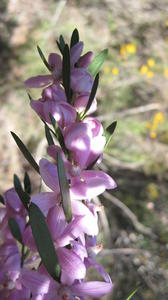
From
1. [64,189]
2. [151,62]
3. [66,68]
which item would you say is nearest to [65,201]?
[64,189]

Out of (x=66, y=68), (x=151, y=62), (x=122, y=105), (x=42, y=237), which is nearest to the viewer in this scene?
(x=42, y=237)

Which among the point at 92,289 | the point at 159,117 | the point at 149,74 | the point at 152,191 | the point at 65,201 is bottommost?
the point at 152,191

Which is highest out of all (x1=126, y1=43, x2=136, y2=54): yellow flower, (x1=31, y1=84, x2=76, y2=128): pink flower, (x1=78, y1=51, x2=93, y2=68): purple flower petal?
(x1=78, y1=51, x2=93, y2=68): purple flower petal

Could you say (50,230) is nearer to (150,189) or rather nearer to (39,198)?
(39,198)

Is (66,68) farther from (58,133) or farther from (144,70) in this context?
(144,70)

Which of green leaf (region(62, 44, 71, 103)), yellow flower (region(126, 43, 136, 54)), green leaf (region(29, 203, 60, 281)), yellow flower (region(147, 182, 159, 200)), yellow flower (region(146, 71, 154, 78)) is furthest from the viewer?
yellow flower (region(126, 43, 136, 54))

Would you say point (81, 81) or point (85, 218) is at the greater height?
point (81, 81)

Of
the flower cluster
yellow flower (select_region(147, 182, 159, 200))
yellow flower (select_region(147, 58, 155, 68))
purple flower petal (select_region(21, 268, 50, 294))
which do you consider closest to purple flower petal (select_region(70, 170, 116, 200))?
the flower cluster

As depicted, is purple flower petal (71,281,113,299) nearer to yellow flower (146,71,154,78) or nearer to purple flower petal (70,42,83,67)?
purple flower petal (70,42,83,67)
